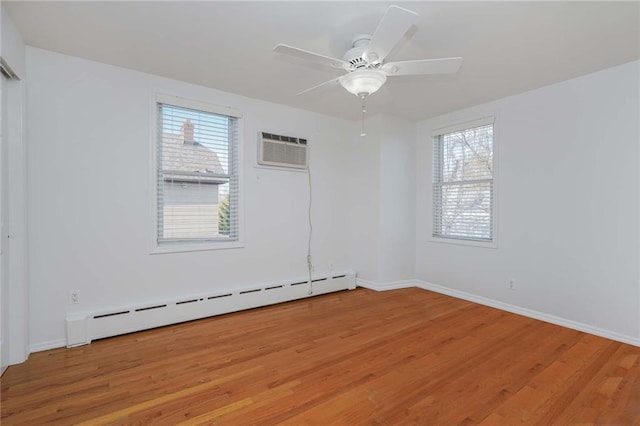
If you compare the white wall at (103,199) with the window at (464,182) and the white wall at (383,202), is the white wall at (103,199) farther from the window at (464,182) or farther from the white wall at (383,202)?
the window at (464,182)

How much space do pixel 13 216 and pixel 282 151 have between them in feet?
8.49

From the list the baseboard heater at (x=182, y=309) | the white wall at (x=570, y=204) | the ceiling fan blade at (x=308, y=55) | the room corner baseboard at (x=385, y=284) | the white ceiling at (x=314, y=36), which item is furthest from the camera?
the room corner baseboard at (x=385, y=284)

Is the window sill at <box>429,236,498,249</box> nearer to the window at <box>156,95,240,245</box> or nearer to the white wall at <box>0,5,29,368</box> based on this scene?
the window at <box>156,95,240,245</box>

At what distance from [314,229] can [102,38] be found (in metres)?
3.00

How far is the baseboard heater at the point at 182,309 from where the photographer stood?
2.62 m

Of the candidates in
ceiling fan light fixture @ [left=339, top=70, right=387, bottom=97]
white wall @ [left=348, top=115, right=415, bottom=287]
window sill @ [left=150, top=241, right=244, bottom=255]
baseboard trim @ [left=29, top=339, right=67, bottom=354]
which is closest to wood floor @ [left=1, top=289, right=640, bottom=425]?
baseboard trim @ [left=29, top=339, right=67, bottom=354]

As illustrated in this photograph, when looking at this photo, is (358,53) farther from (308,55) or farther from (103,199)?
(103,199)

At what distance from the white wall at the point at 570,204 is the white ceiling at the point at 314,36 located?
1.11 feet

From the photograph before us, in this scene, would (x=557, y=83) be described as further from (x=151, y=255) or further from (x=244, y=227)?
(x=151, y=255)

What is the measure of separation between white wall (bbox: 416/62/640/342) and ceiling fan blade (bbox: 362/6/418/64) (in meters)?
2.41

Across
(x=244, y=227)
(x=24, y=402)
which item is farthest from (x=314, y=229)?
(x=24, y=402)

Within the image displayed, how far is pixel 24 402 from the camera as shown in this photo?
→ 182 cm

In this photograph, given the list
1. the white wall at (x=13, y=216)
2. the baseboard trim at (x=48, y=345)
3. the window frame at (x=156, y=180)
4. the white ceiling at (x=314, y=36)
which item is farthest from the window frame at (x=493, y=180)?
the white wall at (x=13, y=216)

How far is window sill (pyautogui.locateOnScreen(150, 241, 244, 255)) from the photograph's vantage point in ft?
10.2
